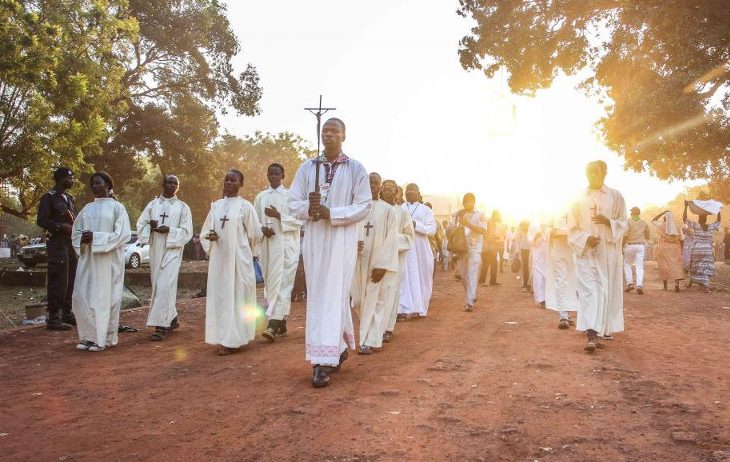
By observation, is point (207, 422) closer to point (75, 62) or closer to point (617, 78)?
point (75, 62)

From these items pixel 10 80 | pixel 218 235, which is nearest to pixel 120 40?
pixel 10 80

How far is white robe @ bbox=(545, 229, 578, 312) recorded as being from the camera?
953cm

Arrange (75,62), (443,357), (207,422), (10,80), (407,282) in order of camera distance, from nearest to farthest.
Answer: (207,422), (443,357), (407,282), (10,80), (75,62)

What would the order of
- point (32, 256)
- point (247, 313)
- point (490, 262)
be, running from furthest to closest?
point (32, 256)
point (490, 262)
point (247, 313)

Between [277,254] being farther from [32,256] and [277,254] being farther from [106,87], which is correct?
[32,256]

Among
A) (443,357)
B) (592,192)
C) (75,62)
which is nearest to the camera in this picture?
(443,357)

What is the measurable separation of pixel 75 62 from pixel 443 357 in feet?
49.1

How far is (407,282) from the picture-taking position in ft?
34.4

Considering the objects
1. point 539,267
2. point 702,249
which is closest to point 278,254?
point 539,267

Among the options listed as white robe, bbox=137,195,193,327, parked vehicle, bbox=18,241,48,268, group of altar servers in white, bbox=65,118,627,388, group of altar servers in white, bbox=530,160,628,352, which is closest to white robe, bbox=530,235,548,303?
group of altar servers in white, bbox=65,118,627,388

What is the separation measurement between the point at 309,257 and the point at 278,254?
121 inches

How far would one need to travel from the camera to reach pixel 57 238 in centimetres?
943

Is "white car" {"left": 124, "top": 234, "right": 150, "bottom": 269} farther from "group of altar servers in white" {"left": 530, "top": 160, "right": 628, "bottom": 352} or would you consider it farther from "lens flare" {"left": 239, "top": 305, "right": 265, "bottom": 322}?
"group of altar servers in white" {"left": 530, "top": 160, "right": 628, "bottom": 352}

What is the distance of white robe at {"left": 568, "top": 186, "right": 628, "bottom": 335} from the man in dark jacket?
6.90 m
